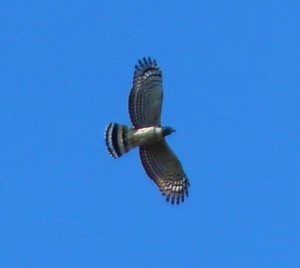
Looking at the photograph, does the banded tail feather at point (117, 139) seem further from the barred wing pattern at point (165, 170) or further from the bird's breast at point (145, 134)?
the barred wing pattern at point (165, 170)

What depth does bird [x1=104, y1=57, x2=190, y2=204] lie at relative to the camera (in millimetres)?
38969

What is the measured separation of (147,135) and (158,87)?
109 cm

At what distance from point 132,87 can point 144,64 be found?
618 mm

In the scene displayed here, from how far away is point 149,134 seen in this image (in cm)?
3900

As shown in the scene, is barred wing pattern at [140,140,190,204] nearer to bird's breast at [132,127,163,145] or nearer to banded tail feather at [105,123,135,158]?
bird's breast at [132,127,163,145]

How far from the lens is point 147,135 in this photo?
128 ft

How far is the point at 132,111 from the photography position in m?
39.0

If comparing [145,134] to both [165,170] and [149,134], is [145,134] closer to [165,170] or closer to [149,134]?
[149,134]

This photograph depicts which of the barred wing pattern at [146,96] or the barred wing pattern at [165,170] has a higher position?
the barred wing pattern at [146,96]

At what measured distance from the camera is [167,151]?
39.7 metres

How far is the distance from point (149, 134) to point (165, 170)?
1.33 m

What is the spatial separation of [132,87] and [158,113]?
2.54 feet

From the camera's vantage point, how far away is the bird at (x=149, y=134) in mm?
38969

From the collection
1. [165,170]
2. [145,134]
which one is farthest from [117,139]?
[165,170]
